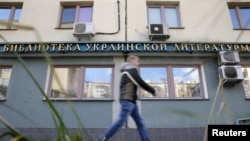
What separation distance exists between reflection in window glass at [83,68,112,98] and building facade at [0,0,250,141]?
0.10 ft

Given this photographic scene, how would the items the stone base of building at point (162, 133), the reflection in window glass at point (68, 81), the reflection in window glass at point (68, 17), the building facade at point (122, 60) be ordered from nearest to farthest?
the stone base of building at point (162, 133), the building facade at point (122, 60), the reflection in window glass at point (68, 81), the reflection in window glass at point (68, 17)

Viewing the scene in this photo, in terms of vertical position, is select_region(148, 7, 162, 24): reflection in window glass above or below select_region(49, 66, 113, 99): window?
above

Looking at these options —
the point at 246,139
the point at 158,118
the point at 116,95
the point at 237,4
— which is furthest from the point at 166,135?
the point at 246,139

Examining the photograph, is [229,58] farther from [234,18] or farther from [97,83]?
[97,83]

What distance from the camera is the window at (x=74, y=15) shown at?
9.31m

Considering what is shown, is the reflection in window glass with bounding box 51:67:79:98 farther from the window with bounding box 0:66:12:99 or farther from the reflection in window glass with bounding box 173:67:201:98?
the reflection in window glass with bounding box 173:67:201:98

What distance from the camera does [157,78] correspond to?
838 centimetres

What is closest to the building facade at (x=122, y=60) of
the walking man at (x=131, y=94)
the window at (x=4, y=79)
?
the window at (x=4, y=79)

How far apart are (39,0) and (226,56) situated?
665 cm

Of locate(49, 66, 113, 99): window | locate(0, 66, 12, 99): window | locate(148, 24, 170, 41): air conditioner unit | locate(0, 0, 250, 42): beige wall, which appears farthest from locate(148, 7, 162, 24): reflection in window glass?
locate(0, 66, 12, 99): window

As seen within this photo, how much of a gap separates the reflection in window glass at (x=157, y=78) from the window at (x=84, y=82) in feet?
3.63

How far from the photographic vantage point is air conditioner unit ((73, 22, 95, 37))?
27.5ft

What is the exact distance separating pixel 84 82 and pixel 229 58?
4.47m

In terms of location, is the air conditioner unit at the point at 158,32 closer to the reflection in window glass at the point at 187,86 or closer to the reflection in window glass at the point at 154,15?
the reflection in window glass at the point at 154,15
